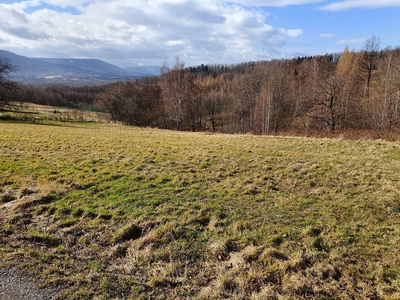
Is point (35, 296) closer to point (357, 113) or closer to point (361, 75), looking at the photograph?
point (357, 113)

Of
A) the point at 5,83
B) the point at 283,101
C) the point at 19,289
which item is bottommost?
the point at 19,289

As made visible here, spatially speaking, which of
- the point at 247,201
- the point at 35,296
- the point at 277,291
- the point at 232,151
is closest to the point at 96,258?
the point at 35,296

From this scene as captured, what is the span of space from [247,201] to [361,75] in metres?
55.4

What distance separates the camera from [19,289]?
3732mm

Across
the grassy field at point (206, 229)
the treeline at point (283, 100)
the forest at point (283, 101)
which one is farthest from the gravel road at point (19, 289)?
the treeline at point (283, 100)

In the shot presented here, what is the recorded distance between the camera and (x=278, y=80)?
140ft

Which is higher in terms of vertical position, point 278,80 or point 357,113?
point 278,80

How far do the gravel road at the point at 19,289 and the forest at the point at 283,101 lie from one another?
100ft

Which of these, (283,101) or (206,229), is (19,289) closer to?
(206,229)

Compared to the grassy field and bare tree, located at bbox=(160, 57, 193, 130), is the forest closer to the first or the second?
bare tree, located at bbox=(160, 57, 193, 130)

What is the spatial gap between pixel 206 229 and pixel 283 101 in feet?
148

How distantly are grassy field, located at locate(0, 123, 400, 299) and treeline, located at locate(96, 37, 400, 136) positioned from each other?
87.1ft

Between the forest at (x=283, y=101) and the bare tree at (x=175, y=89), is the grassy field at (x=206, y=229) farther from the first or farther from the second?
the bare tree at (x=175, y=89)

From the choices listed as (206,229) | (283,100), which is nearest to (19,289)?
(206,229)
